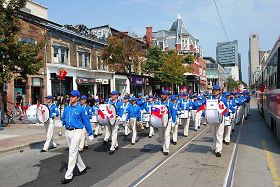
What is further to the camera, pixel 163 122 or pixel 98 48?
pixel 98 48

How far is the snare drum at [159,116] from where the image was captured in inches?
387

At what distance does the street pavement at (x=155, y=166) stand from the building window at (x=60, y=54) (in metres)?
18.4

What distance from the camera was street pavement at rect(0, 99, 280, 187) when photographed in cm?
718

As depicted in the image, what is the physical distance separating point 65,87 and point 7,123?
40.4 feet

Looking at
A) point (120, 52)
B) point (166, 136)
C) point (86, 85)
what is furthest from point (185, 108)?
point (86, 85)

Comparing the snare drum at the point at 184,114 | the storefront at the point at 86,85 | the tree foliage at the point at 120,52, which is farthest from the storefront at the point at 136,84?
the snare drum at the point at 184,114

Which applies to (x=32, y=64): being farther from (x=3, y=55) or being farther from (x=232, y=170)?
(x=232, y=170)

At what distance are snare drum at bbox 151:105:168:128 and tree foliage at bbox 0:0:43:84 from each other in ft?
34.6

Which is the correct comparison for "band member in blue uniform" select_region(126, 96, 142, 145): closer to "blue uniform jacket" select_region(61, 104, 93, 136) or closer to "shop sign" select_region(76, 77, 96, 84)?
"blue uniform jacket" select_region(61, 104, 93, 136)

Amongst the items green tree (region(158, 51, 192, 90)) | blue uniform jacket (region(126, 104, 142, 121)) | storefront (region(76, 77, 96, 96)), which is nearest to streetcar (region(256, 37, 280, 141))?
blue uniform jacket (region(126, 104, 142, 121))

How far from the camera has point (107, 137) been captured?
1273 centimetres

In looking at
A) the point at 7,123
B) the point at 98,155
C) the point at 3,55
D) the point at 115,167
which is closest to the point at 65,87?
the point at 7,123

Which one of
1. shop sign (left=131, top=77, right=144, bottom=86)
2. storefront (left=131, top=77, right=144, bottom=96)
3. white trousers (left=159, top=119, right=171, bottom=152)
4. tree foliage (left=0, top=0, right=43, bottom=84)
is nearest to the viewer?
white trousers (left=159, top=119, right=171, bottom=152)

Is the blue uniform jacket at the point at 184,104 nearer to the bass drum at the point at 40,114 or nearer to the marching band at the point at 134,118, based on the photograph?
the marching band at the point at 134,118
